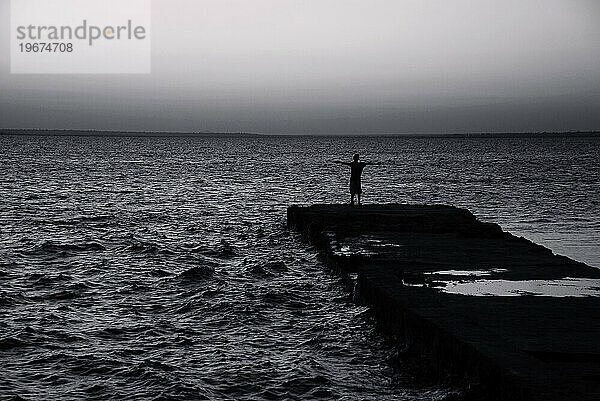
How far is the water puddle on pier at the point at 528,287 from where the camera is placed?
11.2 metres

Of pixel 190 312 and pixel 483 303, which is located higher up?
pixel 483 303

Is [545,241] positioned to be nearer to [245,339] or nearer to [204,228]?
[204,228]

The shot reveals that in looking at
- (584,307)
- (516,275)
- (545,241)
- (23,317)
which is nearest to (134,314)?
(23,317)

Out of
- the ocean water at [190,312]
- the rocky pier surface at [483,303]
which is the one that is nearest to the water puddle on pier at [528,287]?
the rocky pier surface at [483,303]

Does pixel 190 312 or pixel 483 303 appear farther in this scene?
pixel 190 312

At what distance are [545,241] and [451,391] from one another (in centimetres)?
1528

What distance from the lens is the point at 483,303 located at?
10.4 metres

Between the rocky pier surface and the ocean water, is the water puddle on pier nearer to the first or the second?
the rocky pier surface

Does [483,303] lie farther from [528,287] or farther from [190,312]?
[190,312]

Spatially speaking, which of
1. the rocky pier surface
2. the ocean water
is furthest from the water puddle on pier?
the ocean water

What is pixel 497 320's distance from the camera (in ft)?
30.8

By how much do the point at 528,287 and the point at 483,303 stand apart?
1609 mm

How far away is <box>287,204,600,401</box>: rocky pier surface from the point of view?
288 inches

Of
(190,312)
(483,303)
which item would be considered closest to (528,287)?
(483,303)
